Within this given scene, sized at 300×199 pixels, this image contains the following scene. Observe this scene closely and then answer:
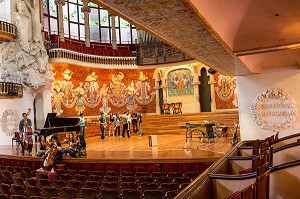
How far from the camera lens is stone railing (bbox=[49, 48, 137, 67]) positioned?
1866 centimetres

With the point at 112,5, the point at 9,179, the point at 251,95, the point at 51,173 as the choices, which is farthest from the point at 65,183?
the point at 251,95

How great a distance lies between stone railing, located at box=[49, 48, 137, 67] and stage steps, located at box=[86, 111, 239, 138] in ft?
13.6

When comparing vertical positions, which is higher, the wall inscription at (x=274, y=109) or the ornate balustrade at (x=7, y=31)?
the ornate balustrade at (x=7, y=31)

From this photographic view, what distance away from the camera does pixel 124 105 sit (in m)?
23.5

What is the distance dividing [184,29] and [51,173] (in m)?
5.63

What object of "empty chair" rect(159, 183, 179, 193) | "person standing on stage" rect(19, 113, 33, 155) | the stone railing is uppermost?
the stone railing

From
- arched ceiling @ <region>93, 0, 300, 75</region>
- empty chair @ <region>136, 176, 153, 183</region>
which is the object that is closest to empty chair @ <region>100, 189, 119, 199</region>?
empty chair @ <region>136, 176, 153, 183</region>

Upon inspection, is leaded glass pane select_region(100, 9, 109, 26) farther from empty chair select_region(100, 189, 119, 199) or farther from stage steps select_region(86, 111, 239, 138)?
empty chair select_region(100, 189, 119, 199)

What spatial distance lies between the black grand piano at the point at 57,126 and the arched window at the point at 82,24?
9.12 m

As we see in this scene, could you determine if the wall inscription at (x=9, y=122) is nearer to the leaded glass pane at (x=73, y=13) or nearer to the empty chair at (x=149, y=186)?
the leaded glass pane at (x=73, y=13)

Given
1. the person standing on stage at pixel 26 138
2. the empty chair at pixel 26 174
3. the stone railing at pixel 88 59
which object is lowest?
the empty chair at pixel 26 174

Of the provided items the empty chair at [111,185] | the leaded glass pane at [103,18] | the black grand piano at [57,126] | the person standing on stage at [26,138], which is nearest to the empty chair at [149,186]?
the empty chair at [111,185]

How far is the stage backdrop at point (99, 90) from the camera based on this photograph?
20.0m

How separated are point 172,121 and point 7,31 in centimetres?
1068
